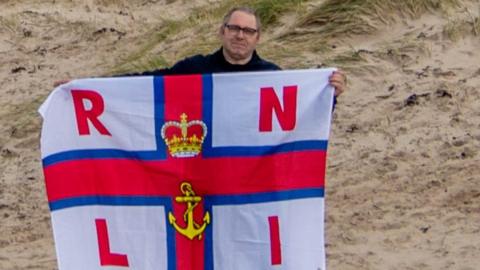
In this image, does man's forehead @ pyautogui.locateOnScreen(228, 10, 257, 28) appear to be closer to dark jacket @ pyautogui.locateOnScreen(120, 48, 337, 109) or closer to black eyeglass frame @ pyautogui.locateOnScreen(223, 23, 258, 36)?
black eyeglass frame @ pyautogui.locateOnScreen(223, 23, 258, 36)

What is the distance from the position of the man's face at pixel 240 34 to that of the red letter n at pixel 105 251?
881mm

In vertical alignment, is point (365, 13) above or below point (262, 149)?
above

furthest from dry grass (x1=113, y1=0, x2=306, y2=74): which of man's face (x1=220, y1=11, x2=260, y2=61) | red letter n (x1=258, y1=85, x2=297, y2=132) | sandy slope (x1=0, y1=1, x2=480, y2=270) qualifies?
man's face (x1=220, y1=11, x2=260, y2=61)

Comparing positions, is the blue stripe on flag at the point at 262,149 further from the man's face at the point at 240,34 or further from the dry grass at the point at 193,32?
the dry grass at the point at 193,32

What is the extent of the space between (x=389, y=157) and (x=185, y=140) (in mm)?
2771

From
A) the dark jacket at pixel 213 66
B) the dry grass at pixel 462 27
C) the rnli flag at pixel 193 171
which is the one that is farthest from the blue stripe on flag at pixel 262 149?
the dry grass at pixel 462 27

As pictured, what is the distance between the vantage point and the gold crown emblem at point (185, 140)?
5.53 meters

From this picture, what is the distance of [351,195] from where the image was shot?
7.81m

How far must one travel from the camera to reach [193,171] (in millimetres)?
5539

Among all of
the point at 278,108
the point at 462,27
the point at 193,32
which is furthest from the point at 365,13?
the point at 278,108

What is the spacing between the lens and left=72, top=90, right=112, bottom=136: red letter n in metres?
5.61

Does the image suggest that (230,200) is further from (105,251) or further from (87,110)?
(87,110)

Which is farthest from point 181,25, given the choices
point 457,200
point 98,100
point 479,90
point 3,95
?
point 98,100

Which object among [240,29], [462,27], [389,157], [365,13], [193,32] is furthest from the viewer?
[193,32]
